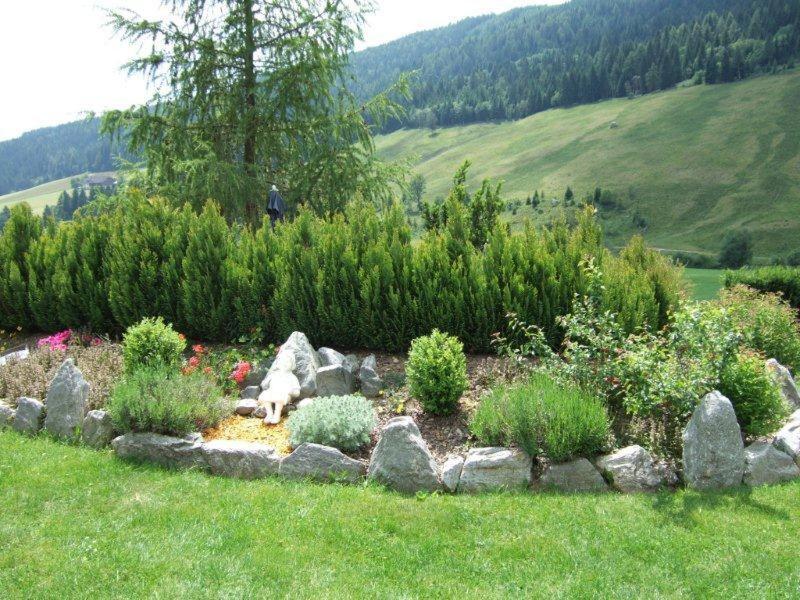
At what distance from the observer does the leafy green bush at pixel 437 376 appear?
5.94 meters

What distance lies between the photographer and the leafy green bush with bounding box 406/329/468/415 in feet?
19.5

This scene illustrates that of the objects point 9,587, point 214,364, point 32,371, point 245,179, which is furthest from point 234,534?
point 245,179

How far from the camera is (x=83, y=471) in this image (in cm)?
538

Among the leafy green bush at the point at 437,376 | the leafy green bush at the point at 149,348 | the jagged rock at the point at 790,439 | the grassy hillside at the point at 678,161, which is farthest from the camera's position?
the grassy hillside at the point at 678,161

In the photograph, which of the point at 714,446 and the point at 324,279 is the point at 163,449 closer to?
the point at 324,279

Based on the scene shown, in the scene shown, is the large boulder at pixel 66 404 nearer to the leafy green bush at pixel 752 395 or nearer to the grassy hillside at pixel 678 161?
the leafy green bush at pixel 752 395

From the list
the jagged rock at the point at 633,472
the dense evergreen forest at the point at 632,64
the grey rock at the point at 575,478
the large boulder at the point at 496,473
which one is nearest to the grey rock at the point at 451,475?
the large boulder at the point at 496,473

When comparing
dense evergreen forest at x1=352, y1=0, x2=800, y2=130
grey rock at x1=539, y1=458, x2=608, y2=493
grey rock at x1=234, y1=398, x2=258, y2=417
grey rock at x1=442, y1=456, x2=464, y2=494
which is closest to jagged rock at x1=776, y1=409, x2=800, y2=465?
A: grey rock at x1=539, y1=458, x2=608, y2=493

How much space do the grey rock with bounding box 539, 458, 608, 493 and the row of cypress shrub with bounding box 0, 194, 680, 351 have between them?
7.75 ft

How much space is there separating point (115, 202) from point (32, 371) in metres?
8.20

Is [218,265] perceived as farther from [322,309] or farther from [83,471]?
[83,471]

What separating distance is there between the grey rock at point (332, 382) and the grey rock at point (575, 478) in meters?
2.66

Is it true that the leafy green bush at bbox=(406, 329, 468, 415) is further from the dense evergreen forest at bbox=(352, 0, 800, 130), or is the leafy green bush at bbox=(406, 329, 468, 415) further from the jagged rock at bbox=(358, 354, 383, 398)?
the dense evergreen forest at bbox=(352, 0, 800, 130)

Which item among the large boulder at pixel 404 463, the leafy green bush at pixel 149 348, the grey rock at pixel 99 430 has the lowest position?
the large boulder at pixel 404 463
